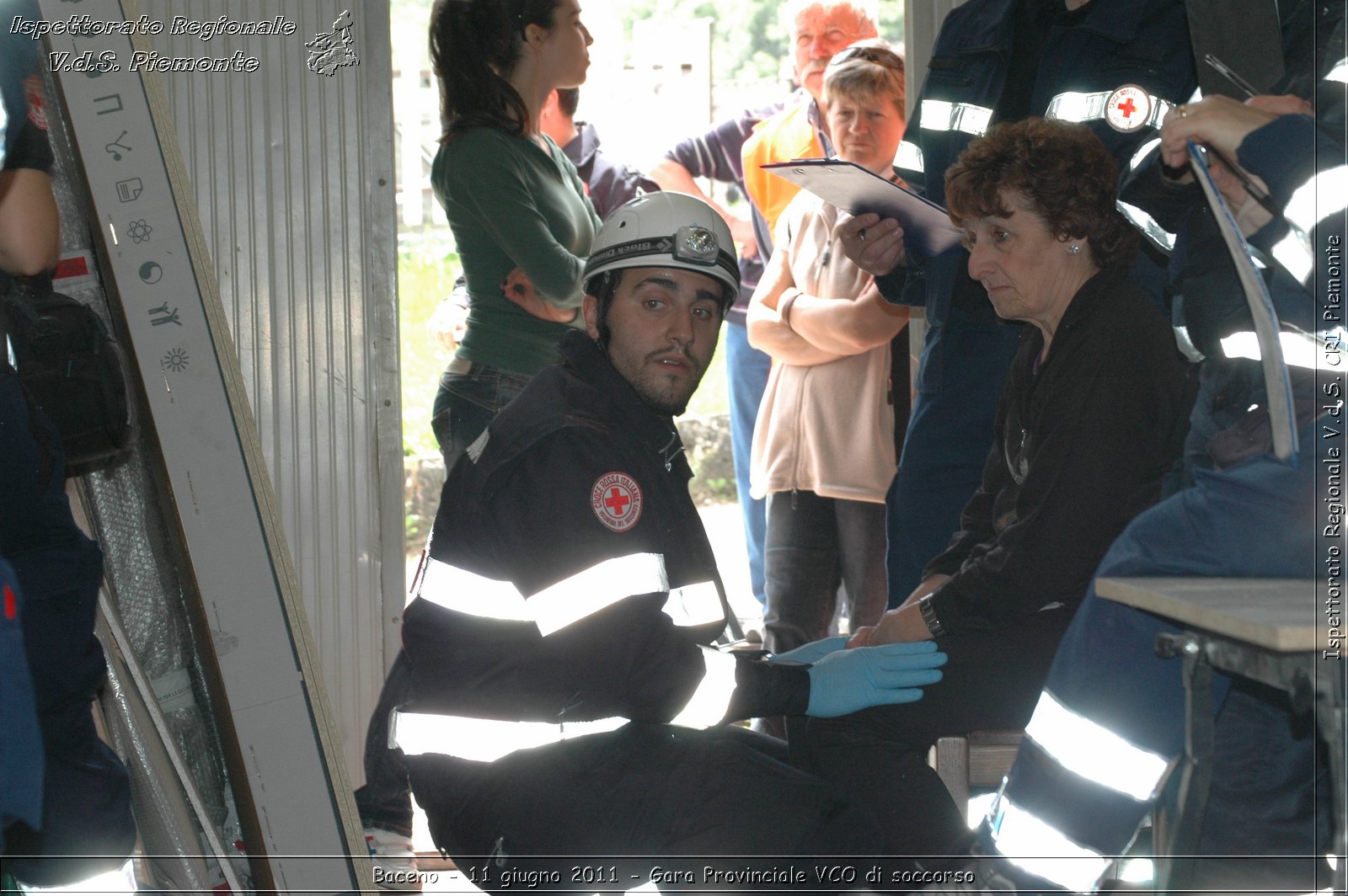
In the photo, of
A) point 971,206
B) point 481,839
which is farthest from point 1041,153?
point 481,839

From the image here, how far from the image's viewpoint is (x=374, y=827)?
132 inches

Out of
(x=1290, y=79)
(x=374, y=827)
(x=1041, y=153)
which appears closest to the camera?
(x=1290, y=79)

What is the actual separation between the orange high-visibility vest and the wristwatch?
2297 millimetres

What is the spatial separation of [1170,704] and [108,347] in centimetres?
196

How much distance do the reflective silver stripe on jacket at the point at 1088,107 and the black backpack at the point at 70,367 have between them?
1.98m

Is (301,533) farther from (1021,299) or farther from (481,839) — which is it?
(1021,299)

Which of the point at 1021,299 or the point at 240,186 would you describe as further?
the point at 240,186

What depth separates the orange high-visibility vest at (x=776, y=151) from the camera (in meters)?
4.59

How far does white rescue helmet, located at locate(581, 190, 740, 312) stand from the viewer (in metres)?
2.54

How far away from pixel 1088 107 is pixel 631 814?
5.92 feet

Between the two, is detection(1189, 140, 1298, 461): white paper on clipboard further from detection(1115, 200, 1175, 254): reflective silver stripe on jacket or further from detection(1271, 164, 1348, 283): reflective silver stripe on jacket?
detection(1115, 200, 1175, 254): reflective silver stripe on jacket

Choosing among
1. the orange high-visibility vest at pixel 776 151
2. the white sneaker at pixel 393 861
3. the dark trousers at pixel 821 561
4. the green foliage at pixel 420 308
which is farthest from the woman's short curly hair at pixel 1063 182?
the green foliage at pixel 420 308

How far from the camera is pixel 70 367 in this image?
2.44 meters

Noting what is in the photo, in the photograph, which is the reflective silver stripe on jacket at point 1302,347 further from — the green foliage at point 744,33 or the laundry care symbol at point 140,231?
the green foliage at point 744,33
